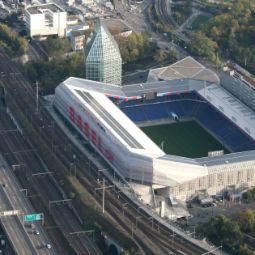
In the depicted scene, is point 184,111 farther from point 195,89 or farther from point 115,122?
point 115,122

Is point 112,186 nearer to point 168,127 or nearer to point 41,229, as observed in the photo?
point 41,229

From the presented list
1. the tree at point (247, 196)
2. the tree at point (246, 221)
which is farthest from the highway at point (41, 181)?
the tree at point (247, 196)

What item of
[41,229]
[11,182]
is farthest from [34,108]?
[41,229]

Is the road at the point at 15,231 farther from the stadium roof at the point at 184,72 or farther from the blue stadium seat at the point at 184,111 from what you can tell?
the stadium roof at the point at 184,72

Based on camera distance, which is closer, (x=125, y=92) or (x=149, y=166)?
(x=149, y=166)

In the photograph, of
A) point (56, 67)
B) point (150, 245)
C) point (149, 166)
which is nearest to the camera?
point (150, 245)

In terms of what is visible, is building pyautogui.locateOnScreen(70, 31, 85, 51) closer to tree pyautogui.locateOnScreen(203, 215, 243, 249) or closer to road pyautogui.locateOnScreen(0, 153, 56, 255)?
road pyautogui.locateOnScreen(0, 153, 56, 255)

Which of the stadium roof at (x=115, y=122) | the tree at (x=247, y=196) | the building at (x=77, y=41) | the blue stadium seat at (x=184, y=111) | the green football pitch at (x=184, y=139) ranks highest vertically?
the building at (x=77, y=41)
